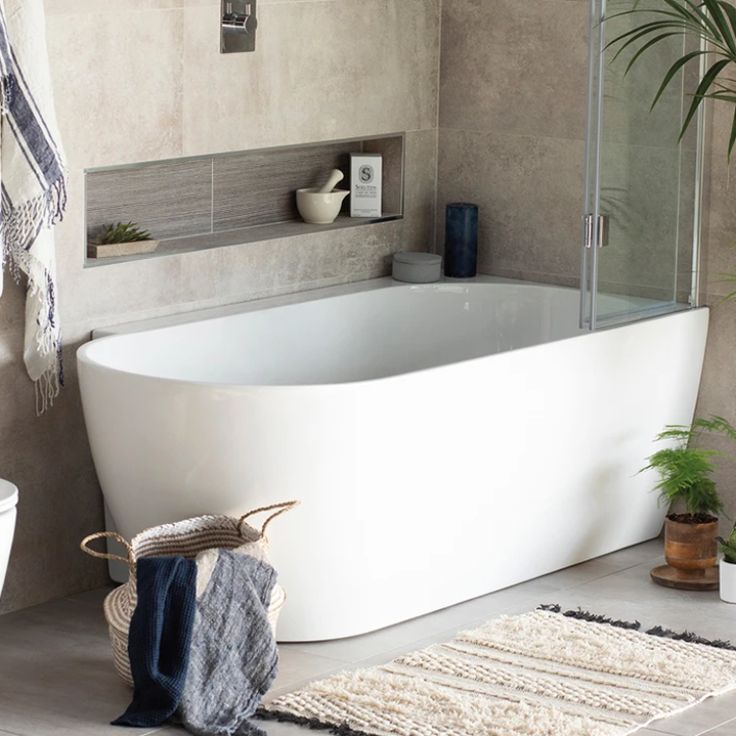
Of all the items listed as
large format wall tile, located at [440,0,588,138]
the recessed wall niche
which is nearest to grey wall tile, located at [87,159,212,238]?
the recessed wall niche

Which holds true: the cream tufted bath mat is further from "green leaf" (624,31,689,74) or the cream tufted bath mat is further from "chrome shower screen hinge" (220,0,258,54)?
"chrome shower screen hinge" (220,0,258,54)

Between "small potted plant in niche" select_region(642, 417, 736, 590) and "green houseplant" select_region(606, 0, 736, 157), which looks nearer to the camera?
"green houseplant" select_region(606, 0, 736, 157)

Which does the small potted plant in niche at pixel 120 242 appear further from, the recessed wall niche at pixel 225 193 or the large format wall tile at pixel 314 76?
the large format wall tile at pixel 314 76

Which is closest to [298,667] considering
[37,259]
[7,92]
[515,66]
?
[37,259]

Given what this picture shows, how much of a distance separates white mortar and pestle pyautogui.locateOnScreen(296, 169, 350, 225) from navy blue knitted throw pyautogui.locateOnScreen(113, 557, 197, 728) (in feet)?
6.16

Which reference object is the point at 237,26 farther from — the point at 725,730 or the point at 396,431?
the point at 725,730

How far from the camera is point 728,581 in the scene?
14.6 ft

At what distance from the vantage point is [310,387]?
12.7ft

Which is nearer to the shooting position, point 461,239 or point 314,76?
point 314,76

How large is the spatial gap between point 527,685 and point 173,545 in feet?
2.89

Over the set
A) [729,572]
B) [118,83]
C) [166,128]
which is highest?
[118,83]

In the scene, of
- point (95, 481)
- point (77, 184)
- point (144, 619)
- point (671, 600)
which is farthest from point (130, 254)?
point (671, 600)

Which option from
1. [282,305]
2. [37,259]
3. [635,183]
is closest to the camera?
[37,259]

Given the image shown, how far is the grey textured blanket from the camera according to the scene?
11.8 ft
